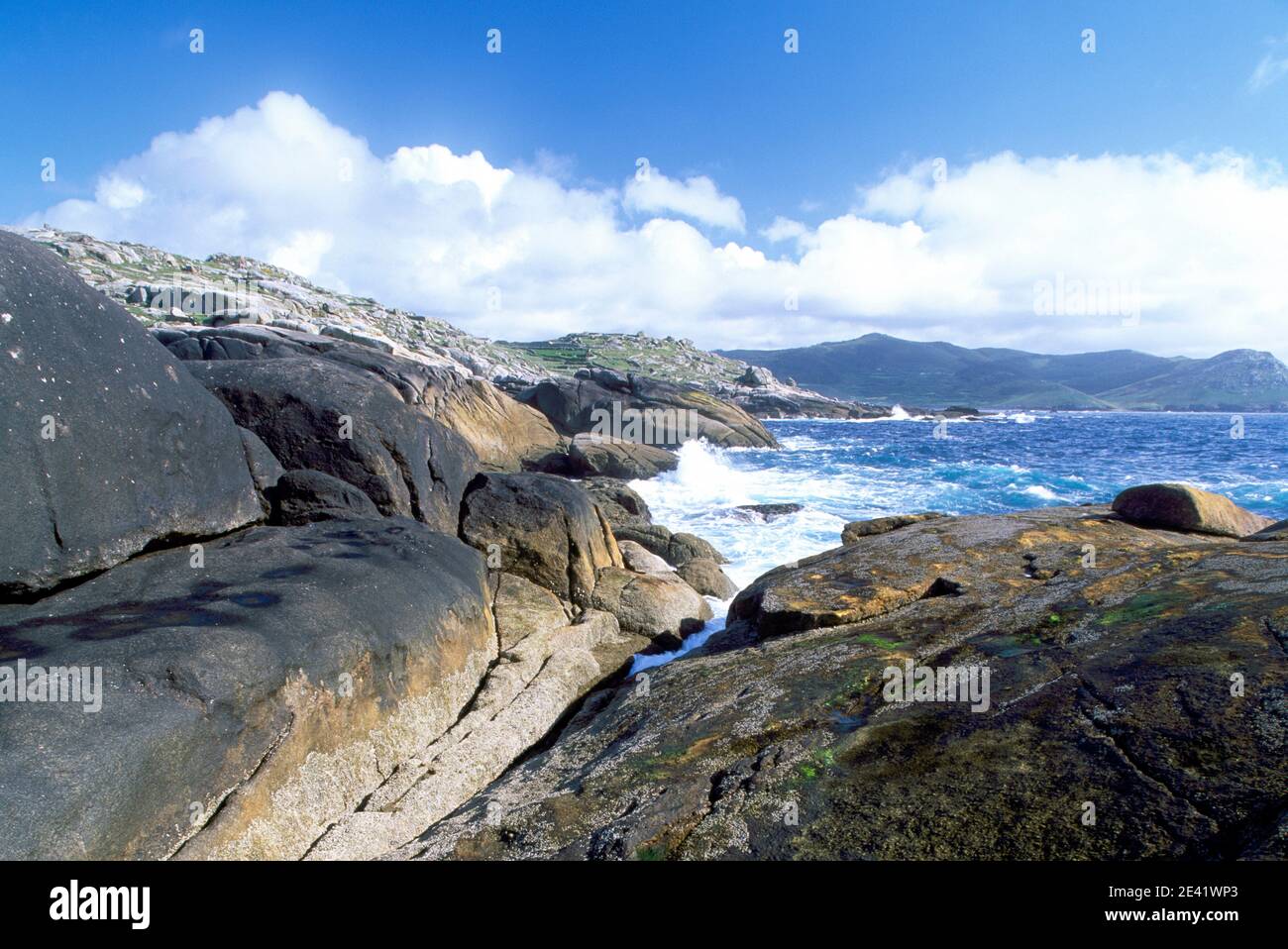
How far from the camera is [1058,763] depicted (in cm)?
380

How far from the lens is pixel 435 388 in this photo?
2953 cm

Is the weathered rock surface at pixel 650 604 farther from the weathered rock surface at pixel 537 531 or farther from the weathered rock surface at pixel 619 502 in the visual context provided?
the weathered rock surface at pixel 619 502

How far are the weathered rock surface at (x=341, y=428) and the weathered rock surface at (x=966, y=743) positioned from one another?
546cm

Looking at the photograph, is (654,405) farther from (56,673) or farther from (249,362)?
(56,673)

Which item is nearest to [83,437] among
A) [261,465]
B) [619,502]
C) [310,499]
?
[261,465]

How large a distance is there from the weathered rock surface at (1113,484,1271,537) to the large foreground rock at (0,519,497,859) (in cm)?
1098

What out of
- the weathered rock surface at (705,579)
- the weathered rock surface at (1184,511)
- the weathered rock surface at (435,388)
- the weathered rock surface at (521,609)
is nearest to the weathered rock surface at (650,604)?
the weathered rock surface at (521,609)

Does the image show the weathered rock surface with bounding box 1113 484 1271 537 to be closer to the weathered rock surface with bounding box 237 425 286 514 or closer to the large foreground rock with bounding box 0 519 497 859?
the large foreground rock with bounding box 0 519 497 859

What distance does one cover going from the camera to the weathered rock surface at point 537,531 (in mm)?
11477

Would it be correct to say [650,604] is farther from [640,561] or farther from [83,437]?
[83,437]

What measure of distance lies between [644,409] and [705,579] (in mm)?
40668

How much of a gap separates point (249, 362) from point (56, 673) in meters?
7.99

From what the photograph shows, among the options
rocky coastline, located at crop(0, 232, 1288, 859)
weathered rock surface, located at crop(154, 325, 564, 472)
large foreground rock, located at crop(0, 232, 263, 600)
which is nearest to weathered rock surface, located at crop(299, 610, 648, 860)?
rocky coastline, located at crop(0, 232, 1288, 859)
